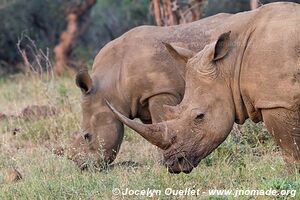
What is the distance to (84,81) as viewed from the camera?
8.23 m

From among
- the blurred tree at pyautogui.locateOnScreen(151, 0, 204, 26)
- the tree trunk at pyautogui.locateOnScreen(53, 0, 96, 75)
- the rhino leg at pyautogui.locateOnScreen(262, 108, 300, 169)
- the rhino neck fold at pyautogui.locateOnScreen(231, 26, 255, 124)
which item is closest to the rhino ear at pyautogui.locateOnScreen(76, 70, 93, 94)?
the rhino neck fold at pyautogui.locateOnScreen(231, 26, 255, 124)

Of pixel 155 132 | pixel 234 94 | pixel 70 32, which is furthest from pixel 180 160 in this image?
pixel 70 32

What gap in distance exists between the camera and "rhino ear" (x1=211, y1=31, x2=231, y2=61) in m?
6.31

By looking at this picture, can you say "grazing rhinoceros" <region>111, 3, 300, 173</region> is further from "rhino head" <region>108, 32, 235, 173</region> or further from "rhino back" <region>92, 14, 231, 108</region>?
"rhino back" <region>92, 14, 231, 108</region>

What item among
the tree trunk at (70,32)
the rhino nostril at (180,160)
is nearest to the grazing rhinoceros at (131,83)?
the rhino nostril at (180,160)

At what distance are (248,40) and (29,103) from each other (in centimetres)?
677

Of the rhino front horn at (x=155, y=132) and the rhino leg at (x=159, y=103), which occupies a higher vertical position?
the rhino front horn at (x=155, y=132)

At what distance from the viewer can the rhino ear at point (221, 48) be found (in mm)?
6309

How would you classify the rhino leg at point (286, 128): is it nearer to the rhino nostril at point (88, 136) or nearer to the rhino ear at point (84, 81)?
the rhino ear at point (84, 81)

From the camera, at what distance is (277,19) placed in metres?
6.23

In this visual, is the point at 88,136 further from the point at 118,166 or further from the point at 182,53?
the point at 182,53

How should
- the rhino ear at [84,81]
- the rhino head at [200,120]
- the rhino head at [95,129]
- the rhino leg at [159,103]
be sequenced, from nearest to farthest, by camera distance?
the rhino head at [200,120] < the rhino leg at [159,103] < the rhino ear at [84,81] < the rhino head at [95,129]

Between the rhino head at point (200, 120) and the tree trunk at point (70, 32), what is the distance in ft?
38.3

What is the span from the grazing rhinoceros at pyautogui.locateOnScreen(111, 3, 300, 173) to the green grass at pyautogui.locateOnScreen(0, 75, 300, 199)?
409 mm
